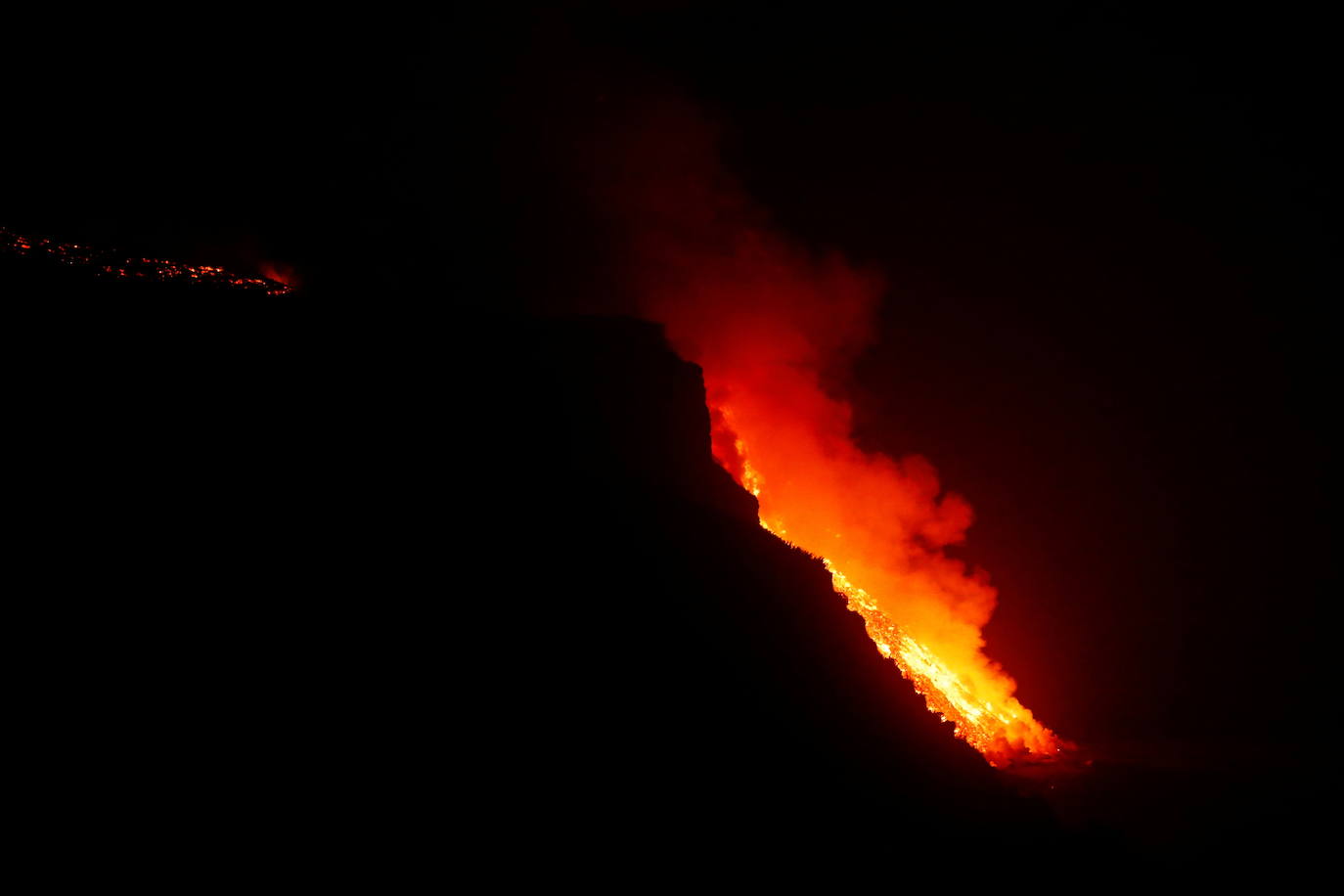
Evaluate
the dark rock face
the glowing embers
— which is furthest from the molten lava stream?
the glowing embers

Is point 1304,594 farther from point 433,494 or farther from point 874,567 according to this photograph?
point 433,494

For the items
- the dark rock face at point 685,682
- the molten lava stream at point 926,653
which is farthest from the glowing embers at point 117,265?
the molten lava stream at point 926,653

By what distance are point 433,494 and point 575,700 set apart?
4.01 metres

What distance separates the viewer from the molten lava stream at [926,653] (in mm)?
22125

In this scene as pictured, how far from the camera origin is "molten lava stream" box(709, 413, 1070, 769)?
2212 centimetres

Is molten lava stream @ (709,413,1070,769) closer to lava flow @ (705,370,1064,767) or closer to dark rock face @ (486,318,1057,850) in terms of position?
lava flow @ (705,370,1064,767)

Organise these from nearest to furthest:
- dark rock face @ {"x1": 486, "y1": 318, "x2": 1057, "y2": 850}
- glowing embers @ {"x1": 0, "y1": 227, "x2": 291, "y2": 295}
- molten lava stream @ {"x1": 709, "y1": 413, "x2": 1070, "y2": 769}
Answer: dark rock face @ {"x1": 486, "y1": 318, "x2": 1057, "y2": 850} < glowing embers @ {"x1": 0, "y1": 227, "x2": 291, "y2": 295} < molten lava stream @ {"x1": 709, "y1": 413, "x2": 1070, "y2": 769}

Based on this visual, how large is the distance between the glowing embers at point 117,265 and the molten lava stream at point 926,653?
1440 cm

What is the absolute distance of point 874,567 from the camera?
2967 centimetres

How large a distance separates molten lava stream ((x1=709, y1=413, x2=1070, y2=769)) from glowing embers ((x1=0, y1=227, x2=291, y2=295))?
14396 millimetres

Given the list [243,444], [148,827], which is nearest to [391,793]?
[148,827]

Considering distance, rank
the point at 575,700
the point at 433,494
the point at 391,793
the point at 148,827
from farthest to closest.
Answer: the point at 433,494 → the point at 575,700 → the point at 391,793 → the point at 148,827

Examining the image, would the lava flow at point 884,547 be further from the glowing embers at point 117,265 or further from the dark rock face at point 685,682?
the glowing embers at point 117,265

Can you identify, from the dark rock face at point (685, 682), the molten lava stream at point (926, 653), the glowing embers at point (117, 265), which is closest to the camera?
the dark rock face at point (685, 682)
